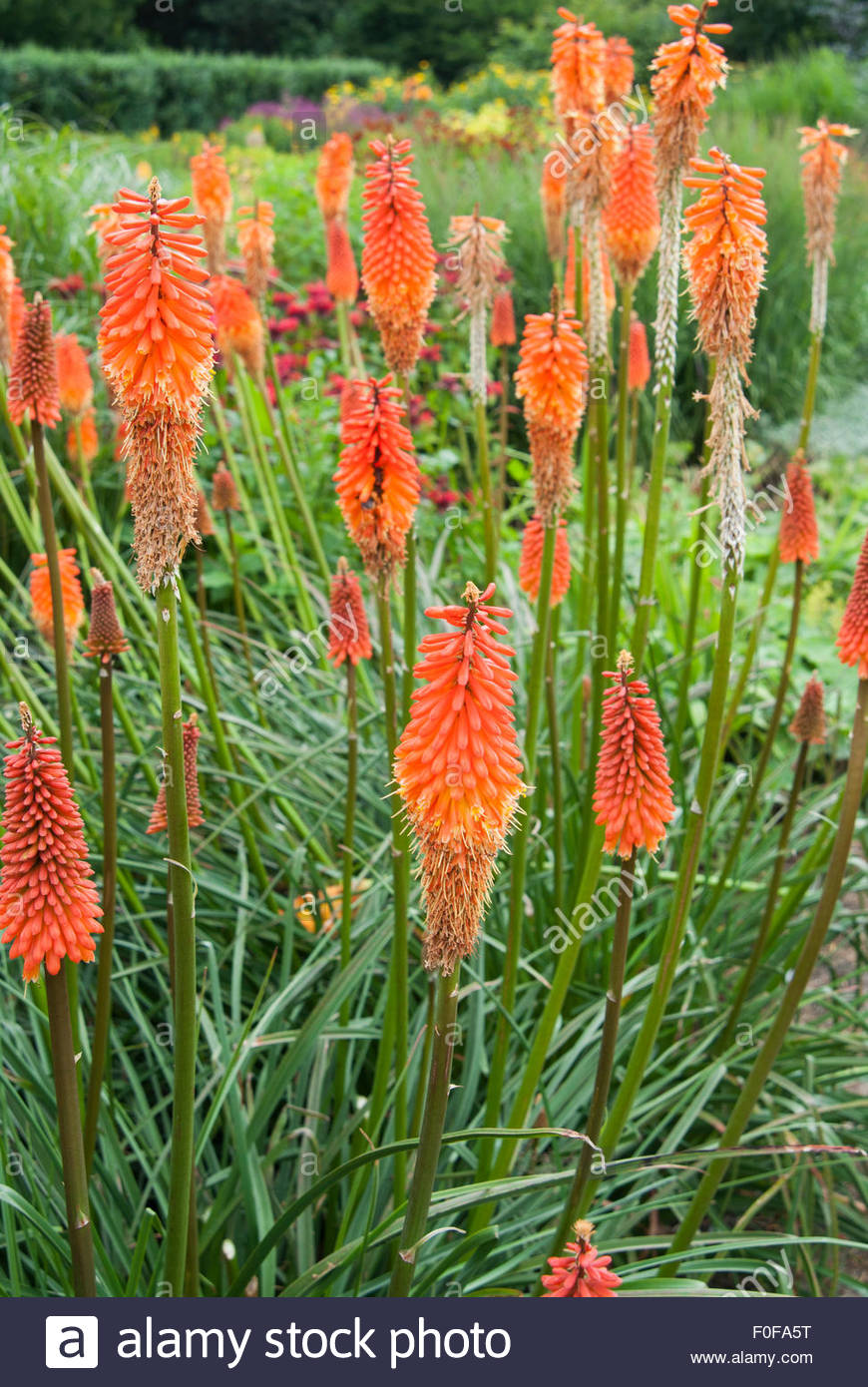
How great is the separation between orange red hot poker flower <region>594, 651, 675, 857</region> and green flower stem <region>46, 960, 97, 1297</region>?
3.16 feet

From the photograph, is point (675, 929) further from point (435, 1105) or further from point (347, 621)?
point (347, 621)

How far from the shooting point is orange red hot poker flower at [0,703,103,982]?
6.11 feet

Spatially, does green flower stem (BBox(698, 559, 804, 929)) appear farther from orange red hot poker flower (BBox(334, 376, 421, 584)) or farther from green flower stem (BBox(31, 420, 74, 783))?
green flower stem (BBox(31, 420, 74, 783))

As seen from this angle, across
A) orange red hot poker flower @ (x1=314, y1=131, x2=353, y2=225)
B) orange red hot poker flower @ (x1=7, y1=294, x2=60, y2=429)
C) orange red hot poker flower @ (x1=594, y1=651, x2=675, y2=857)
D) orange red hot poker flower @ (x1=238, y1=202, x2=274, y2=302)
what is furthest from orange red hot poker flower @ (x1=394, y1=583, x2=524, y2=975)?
orange red hot poker flower @ (x1=314, y1=131, x2=353, y2=225)

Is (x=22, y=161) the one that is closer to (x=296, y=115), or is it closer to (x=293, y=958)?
(x=293, y=958)

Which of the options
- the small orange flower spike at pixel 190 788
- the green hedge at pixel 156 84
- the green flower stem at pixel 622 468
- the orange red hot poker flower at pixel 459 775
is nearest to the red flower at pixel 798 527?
the green flower stem at pixel 622 468

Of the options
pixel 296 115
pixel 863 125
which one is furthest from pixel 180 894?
pixel 296 115

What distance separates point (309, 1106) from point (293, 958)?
2.42 ft

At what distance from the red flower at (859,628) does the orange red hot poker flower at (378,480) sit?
943 millimetres

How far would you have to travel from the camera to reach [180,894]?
2012 millimetres

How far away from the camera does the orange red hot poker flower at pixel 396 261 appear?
2.81m

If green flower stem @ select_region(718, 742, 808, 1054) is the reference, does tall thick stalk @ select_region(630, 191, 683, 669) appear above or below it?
above

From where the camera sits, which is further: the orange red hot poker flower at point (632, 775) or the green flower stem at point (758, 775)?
the green flower stem at point (758, 775)

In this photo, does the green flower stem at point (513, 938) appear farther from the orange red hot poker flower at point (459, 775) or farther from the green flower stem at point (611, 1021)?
the orange red hot poker flower at point (459, 775)
